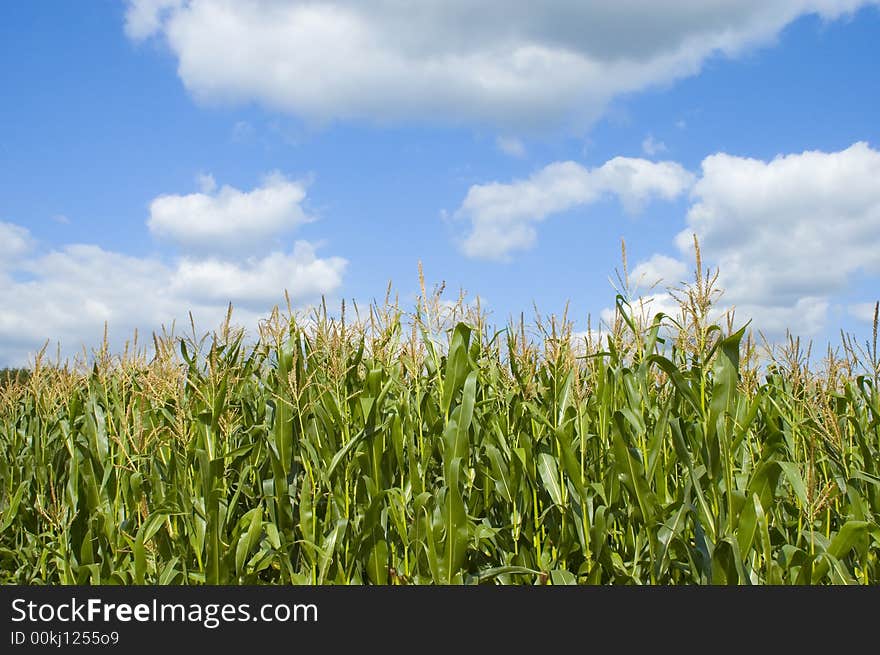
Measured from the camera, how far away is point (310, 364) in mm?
4500

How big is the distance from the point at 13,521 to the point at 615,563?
4791 millimetres

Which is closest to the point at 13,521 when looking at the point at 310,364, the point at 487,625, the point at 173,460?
the point at 173,460

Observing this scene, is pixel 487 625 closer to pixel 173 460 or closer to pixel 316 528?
pixel 316 528

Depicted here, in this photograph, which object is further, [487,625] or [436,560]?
[436,560]

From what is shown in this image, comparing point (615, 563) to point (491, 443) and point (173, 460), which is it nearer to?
point (491, 443)

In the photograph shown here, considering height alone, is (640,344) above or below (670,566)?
above

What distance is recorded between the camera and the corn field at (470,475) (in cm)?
355

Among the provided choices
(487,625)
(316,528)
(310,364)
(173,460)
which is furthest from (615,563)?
(173,460)

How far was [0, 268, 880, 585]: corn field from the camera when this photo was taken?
355cm

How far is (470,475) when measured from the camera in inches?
171

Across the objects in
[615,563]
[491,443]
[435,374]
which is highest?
[435,374]

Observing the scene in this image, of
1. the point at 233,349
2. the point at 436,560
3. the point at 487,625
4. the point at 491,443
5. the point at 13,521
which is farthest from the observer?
the point at 13,521

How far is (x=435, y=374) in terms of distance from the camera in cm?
463

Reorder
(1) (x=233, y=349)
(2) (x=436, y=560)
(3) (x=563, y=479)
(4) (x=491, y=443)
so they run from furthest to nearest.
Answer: (1) (x=233, y=349)
(4) (x=491, y=443)
(3) (x=563, y=479)
(2) (x=436, y=560)
